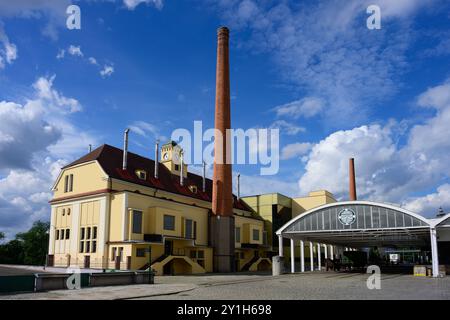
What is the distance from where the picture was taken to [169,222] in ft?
140

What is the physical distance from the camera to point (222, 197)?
4725 centimetres

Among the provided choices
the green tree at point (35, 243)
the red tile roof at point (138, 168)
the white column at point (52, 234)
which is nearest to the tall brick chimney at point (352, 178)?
the red tile roof at point (138, 168)

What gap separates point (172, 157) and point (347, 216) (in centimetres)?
2734

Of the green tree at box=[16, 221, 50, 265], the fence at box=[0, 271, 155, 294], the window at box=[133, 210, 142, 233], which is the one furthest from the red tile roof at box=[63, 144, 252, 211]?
the green tree at box=[16, 221, 50, 265]

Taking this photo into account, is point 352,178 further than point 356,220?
Yes

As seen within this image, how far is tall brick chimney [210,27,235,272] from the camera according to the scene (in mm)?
46438

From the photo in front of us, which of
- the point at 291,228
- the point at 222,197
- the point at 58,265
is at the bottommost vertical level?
the point at 58,265

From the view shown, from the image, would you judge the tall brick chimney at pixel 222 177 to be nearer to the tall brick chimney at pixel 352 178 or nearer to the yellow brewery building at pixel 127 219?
the yellow brewery building at pixel 127 219

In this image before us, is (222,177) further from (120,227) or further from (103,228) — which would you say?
(103,228)

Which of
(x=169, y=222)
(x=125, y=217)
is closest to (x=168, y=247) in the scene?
(x=169, y=222)

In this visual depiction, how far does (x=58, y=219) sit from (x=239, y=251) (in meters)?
23.0

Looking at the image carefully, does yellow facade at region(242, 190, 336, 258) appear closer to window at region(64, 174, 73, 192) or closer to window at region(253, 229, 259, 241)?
window at region(253, 229, 259, 241)
